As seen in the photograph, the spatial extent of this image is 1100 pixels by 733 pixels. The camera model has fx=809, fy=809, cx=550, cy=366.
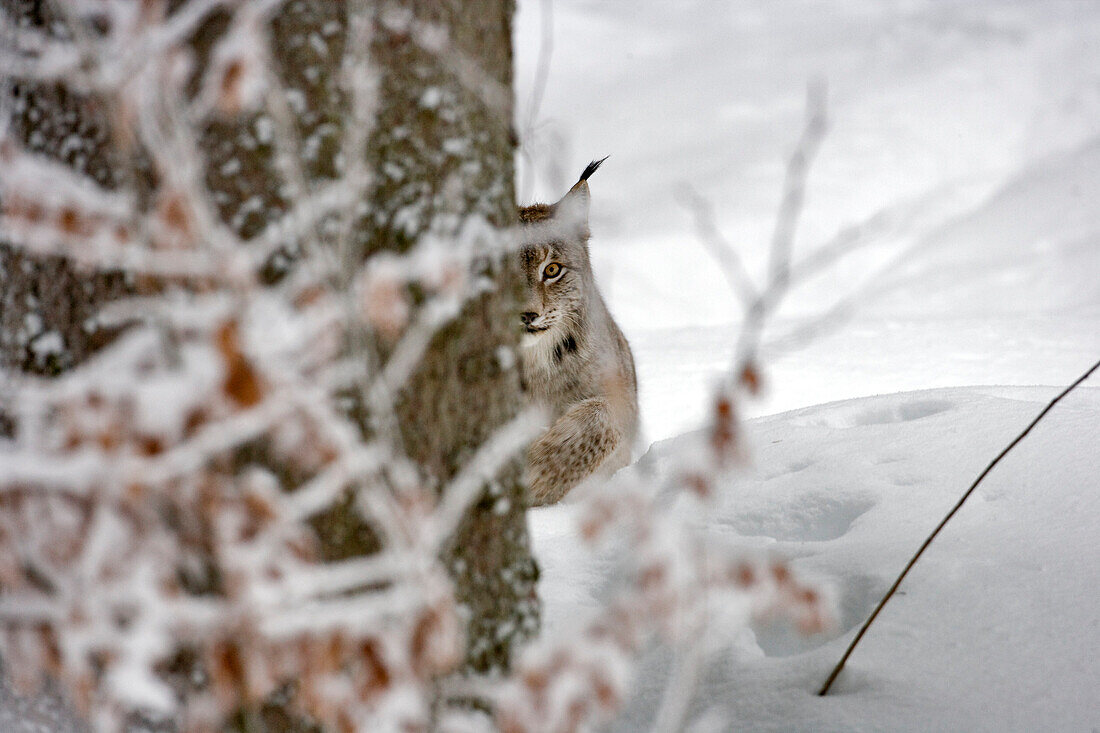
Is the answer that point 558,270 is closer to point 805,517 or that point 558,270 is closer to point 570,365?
point 570,365

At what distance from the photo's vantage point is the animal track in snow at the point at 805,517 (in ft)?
8.29

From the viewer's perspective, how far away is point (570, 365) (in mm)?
3723

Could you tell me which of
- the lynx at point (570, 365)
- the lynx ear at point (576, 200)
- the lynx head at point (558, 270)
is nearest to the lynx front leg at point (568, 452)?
the lynx at point (570, 365)

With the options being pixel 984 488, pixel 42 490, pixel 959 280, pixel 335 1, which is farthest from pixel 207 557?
pixel 959 280

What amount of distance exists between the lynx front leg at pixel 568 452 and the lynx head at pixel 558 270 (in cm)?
42

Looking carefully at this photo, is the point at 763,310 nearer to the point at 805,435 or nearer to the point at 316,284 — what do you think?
the point at 316,284

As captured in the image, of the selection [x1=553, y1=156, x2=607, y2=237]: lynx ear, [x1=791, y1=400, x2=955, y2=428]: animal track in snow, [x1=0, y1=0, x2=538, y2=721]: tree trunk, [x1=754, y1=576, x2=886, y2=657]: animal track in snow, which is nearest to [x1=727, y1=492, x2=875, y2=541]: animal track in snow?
[x1=754, y1=576, x2=886, y2=657]: animal track in snow

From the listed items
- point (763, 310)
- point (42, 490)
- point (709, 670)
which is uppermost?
point (763, 310)

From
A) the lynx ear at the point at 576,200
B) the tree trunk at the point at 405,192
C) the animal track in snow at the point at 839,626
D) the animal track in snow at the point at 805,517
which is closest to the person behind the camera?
the tree trunk at the point at 405,192

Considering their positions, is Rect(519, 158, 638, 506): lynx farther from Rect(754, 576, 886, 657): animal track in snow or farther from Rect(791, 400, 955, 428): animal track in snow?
Rect(754, 576, 886, 657): animal track in snow

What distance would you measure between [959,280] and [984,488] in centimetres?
603

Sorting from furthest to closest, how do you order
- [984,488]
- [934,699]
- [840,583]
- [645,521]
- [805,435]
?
[805,435] → [984,488] → [840,583] → [934,699] → [645,521]

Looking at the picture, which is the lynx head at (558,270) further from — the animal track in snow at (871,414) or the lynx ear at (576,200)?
the animal track in snow at (871,414)

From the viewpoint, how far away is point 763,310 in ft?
3.95
